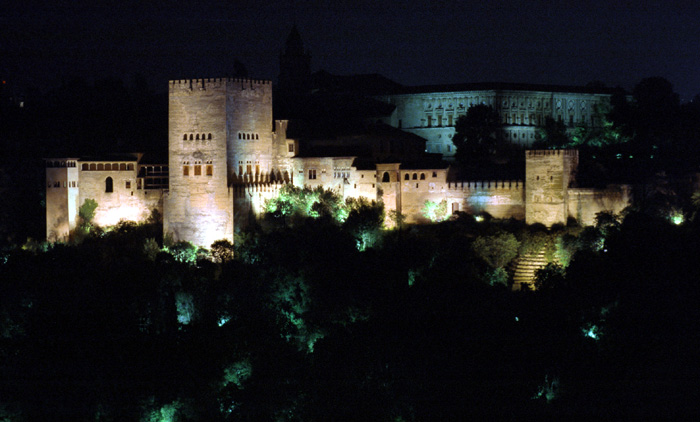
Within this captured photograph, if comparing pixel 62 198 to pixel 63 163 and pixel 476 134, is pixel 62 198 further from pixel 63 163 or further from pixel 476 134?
pixel 476 134

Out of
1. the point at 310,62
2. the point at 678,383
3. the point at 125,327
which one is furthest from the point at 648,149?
the point at 310,62

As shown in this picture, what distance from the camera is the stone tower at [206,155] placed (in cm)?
5709

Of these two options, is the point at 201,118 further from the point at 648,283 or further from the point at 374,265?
the point at 648,283

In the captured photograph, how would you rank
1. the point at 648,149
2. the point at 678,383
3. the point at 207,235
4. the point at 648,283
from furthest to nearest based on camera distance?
the point at 648,149 < the point at 207,235 < the point at 648,283 < the point at 678,383

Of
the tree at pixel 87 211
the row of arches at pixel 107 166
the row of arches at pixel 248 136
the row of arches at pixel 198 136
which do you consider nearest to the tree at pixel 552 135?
the row of arches at pixel 248 136

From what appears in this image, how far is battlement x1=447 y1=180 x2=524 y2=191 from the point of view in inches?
2283

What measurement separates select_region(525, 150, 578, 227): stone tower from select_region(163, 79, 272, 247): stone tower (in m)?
12.4

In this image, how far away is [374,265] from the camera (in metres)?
52.2

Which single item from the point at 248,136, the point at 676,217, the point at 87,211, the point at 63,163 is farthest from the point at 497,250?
the point at 63,163

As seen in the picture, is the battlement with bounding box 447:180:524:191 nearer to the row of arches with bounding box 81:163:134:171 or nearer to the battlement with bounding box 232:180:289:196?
the battlement with bounding box 232:180:289:196

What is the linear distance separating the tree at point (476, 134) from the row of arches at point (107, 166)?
60.0 ft

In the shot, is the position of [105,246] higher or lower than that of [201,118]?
lower

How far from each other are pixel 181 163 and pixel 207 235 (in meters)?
3.39

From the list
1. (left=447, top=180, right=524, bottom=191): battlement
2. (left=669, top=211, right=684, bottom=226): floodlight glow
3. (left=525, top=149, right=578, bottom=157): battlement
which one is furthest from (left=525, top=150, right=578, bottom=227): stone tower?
(left=669, top=211, right=684, bottom=226): floodlight glow
